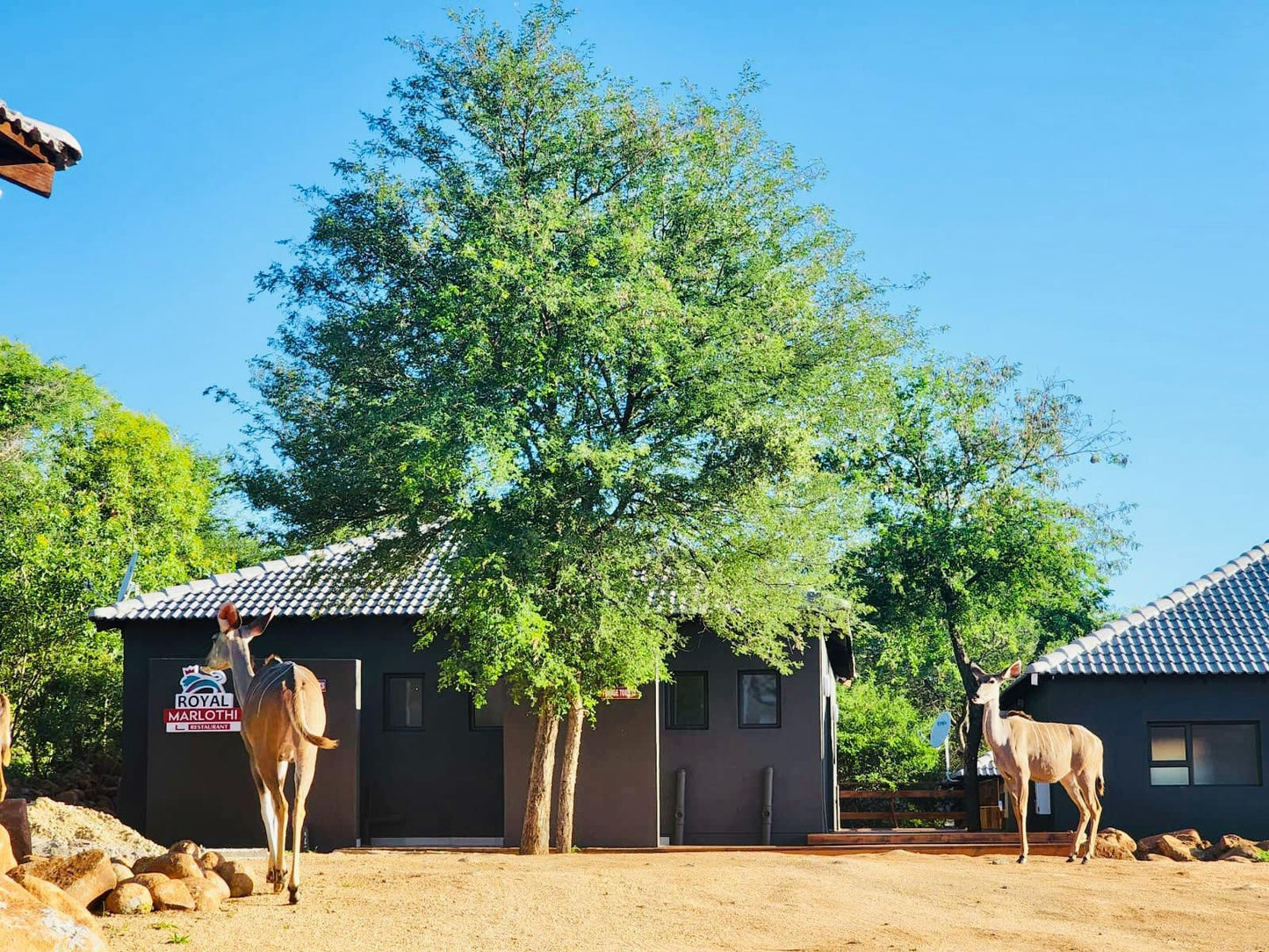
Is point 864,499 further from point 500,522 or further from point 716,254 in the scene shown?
point 500,522

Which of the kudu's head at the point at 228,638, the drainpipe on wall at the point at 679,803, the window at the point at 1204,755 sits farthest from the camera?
the drainpipe on wall at the point at 679,803

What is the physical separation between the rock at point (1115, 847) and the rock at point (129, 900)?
43.0 ft

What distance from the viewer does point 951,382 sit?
34.1 m

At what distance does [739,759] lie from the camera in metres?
24.7

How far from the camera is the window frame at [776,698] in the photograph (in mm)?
24688

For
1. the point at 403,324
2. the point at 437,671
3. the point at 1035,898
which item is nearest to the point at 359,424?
the point at 403,324

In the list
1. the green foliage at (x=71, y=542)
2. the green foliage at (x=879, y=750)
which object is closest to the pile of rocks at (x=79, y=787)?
the green foliage at (x=71, y=542)

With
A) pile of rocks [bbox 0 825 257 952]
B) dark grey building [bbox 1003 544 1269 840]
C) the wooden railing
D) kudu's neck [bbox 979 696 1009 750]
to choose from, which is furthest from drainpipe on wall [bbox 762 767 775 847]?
pile of rocks [bbox 0 825 257 952]

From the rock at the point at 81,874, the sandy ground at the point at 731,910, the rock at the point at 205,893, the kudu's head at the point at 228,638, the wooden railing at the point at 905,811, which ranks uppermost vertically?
the kudu's head at the point at 228,638

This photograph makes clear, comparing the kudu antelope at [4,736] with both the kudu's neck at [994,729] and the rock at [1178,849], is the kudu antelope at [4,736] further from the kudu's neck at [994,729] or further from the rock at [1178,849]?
the rock at [1178,849]

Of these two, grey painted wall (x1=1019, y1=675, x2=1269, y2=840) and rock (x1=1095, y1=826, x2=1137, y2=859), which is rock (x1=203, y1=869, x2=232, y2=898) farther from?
grey painted wall (x1=1019, y1=675, x2=1269, y2=840)

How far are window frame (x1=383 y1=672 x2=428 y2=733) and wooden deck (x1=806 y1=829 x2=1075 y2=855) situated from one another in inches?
282

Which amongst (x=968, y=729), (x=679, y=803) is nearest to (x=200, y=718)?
(x=679, y=803)

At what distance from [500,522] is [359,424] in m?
2.33
